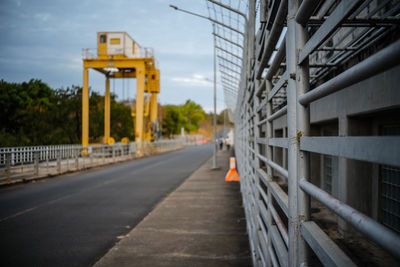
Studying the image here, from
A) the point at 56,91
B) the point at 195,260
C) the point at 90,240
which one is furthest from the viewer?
the point at 56,91

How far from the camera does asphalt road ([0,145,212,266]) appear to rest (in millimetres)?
4883

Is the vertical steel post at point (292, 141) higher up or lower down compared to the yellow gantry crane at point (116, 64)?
lower down

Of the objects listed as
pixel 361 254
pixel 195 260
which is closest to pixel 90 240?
pixel 195 260

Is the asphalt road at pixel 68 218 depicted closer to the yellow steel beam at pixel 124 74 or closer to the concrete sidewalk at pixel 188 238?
the concrete sidewalk at pixel 188 238

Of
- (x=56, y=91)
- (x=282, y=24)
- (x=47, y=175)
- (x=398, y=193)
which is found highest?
(x=56, y=91)

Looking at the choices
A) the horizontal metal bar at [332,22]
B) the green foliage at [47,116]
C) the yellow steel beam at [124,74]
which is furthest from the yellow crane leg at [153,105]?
the horizontal metal bar at [332,22]

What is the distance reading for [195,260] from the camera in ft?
14.3

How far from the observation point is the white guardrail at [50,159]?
1299cm

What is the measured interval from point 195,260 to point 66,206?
17.2 feet

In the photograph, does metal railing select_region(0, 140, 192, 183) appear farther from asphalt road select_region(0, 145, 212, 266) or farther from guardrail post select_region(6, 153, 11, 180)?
asphalt road select_region(0, 145, 212, 266)

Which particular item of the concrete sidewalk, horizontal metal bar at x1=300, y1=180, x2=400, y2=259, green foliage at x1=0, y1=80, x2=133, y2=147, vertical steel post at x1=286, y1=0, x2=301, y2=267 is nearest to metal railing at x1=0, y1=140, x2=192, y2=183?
green foliage at x1=0, y1=80, x2=133, y2=147

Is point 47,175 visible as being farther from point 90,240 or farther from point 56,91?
point 56,91

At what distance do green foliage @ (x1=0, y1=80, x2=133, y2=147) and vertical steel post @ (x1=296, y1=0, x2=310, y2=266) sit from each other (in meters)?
15.6

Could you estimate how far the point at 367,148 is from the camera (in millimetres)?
667
